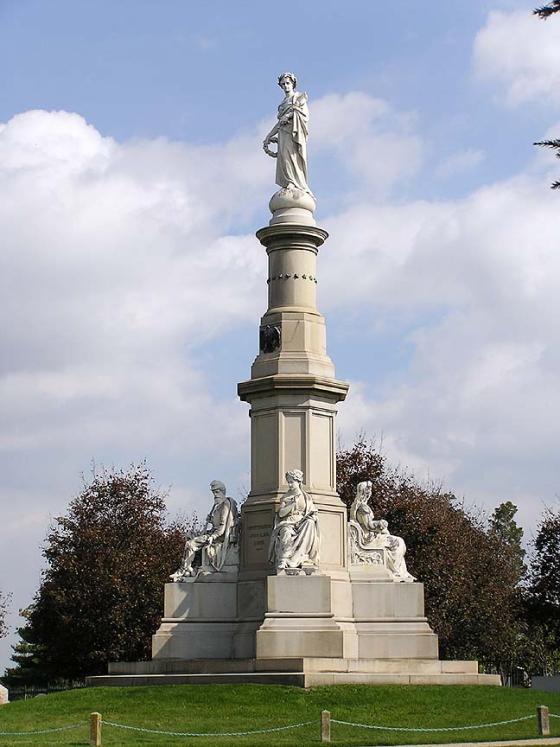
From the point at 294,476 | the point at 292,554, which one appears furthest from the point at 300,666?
the point at 294,476

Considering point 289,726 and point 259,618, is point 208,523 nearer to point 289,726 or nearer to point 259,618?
point 259,618

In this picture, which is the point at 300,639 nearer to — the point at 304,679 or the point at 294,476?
the point at 304,679

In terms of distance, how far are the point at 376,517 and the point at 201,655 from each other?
1879 cm

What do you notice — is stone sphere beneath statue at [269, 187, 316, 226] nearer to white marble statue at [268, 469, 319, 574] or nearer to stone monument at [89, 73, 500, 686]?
stone monument at [89, 73, 500, 686]

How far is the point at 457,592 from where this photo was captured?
51188mm

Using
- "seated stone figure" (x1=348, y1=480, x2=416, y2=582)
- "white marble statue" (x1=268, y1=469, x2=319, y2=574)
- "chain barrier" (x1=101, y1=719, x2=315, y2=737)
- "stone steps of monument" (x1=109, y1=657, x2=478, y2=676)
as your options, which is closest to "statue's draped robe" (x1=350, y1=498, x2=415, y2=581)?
"seated stone figure" (x1=348, y1=480, x2=416, y2=582)

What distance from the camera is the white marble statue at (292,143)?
3662cm

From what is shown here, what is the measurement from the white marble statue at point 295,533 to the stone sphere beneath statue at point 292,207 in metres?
7.11

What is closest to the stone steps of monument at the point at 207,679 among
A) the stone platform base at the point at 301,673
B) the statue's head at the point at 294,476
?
the stone platform base at the point at 301,673

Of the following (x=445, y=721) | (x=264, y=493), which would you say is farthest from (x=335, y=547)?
(x=445, y=721)

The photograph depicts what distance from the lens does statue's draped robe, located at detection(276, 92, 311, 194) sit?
36.6m

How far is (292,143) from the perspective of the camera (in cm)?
3678

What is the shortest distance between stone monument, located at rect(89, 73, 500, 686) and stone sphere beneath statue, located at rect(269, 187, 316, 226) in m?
0.04

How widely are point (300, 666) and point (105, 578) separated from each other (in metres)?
21.3
